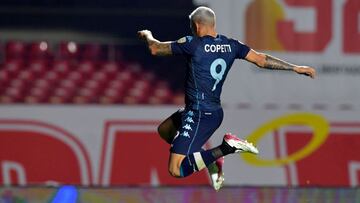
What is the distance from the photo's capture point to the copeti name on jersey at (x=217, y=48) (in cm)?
783

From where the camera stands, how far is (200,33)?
25.7 feet

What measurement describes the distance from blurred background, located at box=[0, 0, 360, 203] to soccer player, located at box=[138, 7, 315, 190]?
3505 millimetres

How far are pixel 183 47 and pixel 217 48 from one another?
249mm

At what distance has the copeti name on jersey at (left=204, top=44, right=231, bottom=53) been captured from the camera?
25.7 ft

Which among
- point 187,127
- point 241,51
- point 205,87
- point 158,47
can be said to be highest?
point 158,47

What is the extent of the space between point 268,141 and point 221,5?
1.45m

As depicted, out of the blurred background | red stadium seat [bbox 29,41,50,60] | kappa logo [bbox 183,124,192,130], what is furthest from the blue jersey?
red stadium seat [bbox 29,41,50,60]

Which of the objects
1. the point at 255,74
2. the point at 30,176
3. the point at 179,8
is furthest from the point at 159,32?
the point at 30,176

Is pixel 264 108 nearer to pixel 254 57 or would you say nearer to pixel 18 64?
pixel 18 64

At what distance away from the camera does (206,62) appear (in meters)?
7.86

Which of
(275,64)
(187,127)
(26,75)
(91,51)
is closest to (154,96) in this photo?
(91,51)

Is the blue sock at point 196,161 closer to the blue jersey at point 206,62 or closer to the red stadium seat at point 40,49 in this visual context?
the blue jersey at point 206,62

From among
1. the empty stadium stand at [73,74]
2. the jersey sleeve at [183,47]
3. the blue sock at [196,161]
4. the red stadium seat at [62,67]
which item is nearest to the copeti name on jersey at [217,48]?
the jersey sleeve at [183,47]

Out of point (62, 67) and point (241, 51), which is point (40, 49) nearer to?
point (62, 67)
